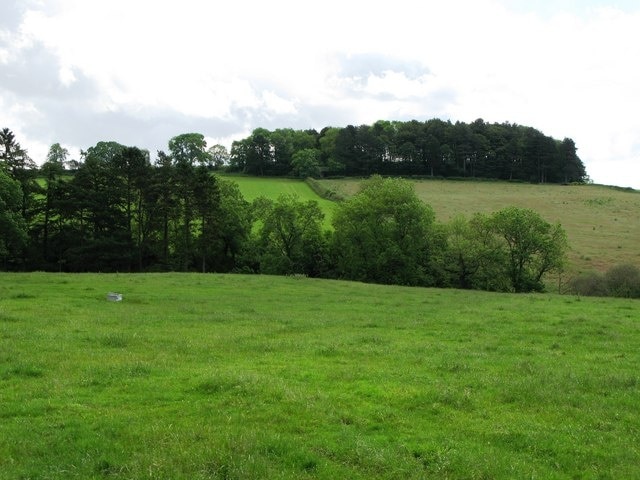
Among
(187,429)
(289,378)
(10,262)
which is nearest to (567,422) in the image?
(289,378)

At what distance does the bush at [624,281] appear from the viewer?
170 ft

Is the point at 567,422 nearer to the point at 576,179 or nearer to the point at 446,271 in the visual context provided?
the point at 446,271

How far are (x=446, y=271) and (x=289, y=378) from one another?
4960 centimetres

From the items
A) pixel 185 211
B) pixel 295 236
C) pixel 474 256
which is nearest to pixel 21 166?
pixel 185 211

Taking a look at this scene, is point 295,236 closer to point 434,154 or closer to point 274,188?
point 274,188

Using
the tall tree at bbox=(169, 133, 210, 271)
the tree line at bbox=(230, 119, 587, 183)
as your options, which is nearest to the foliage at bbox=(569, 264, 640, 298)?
the tall tree at bbox=(169, 133, 210, 271)

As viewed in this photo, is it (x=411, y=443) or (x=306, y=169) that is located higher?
(x=306, y=169)

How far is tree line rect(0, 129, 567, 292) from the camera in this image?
6116cm

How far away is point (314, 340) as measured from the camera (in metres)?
20.8

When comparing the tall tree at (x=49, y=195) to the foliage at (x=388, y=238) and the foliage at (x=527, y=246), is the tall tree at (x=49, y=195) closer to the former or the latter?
the foliage at (x=388, y=238)

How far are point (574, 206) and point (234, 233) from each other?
240 ft

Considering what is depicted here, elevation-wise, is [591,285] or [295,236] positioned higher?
[295,236]

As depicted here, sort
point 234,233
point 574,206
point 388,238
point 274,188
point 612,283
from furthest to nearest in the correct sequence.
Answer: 1. point 274,188
2. point 574,206
3. point 234,233
4. point 388,238
5. point 612,283

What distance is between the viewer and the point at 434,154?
147 m
